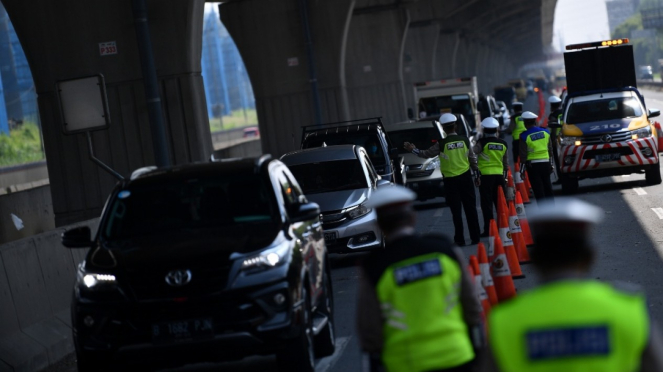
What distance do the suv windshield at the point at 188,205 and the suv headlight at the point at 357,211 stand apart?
19.6 feet

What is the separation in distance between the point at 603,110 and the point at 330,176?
8.85 m

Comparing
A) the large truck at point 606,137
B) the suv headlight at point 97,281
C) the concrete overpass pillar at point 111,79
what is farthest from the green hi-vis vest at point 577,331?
the large truck at point 606,137

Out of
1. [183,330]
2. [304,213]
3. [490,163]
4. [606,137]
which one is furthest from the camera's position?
Answer: [606,137]

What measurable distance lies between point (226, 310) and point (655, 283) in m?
5.44

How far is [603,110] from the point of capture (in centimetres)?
2339

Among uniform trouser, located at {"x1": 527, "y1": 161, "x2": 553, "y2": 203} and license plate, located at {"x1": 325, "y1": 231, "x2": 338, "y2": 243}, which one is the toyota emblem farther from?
uniform trouser, located at {"x1": 527, "y1": 161, "x2": 553, "y2": 203}

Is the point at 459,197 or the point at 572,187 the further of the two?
the point at 572,187

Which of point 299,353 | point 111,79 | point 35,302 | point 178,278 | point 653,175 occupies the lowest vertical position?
point 653,175

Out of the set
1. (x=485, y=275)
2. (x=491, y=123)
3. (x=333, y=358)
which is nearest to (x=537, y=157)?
(x=491, y=123)

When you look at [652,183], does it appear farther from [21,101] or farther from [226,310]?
[21,101]

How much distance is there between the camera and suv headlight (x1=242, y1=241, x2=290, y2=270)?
8.38 metres

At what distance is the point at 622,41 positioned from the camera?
1047 inches

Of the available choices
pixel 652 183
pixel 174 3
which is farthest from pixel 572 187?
pixel 174 3

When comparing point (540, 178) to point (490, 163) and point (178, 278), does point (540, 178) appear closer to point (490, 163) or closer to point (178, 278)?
point (490, 163)
